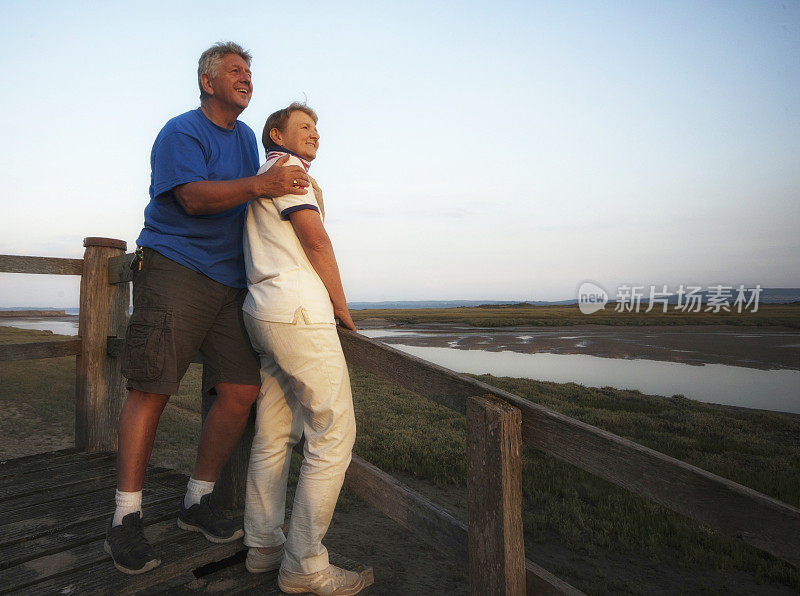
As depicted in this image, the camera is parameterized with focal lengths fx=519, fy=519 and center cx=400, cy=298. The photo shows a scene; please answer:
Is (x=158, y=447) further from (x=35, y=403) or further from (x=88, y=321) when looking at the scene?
(x=35, y=403)

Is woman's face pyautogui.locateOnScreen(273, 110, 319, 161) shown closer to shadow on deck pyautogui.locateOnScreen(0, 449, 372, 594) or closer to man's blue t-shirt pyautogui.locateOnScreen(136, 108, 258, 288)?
man's blue t-shirt pyautogui.locateOnScreen(136, 108, 258, 288)

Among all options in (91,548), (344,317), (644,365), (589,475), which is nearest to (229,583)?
Answer: (91,548)

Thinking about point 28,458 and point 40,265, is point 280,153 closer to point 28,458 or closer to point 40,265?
point 40,265

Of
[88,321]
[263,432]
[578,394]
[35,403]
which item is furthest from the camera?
[578,394]

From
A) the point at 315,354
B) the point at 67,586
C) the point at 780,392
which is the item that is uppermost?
the point at 315,354

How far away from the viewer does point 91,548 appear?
97.9 inches

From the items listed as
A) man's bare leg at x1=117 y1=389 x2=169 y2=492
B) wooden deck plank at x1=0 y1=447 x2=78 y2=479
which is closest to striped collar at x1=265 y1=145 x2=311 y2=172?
man's bare leg at x1=117 y1=389 x2=169 y2=492

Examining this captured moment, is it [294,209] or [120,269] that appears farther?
[120,269]

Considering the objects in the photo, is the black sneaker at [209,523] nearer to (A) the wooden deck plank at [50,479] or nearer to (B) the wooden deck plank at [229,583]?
(B) the wooden deck plank at [229,583]

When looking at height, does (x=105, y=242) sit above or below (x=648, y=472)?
above

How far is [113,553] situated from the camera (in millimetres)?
2293

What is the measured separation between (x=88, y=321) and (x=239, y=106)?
2.28m

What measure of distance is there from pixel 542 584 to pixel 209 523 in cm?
161

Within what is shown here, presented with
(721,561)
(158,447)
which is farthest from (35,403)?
(721,561)
